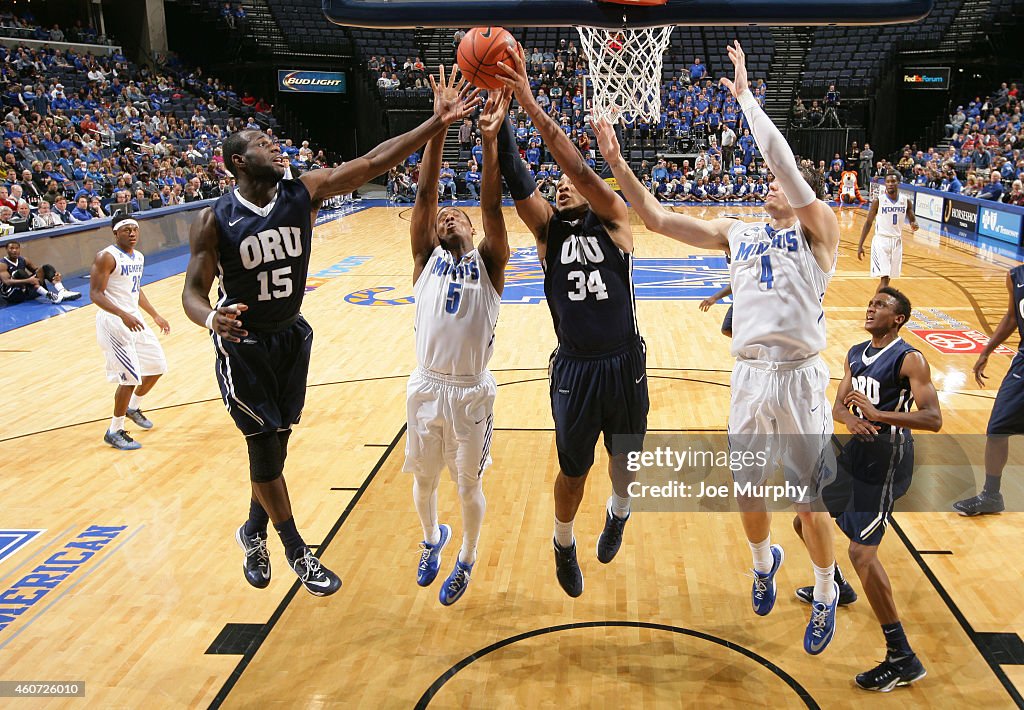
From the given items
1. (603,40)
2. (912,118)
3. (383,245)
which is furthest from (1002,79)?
(603,40)

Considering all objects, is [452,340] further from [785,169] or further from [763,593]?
[763,593]

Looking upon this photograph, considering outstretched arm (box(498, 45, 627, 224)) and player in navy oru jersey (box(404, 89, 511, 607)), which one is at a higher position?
outstretched arm (box(498, 45, 627, 224))

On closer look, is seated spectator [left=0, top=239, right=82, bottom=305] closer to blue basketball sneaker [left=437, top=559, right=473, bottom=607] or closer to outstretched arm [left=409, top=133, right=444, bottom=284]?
outstretched arm [left=409, top=133, right=444, bottom=284]

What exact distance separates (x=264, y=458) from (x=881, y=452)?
292 centimetres

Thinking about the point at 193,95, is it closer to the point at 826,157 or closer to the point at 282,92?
the point at 282,92

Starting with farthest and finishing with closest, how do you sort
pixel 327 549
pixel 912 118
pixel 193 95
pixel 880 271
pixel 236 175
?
1. pixel 912 118
2. pixel 193 95
3. pixel 880 271
4. pixel 327 549
5. pixel 236 175

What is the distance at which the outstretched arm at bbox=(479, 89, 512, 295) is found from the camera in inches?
162

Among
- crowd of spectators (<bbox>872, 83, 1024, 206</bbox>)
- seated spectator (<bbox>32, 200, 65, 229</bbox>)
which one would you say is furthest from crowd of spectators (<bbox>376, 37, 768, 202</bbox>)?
seated spectator (<bbox>32, 200, 65, 229</bbox>)

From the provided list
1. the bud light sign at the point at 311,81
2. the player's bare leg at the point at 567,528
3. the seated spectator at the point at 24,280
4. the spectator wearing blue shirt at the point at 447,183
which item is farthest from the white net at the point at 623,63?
the bud light sign at the point at 311,81

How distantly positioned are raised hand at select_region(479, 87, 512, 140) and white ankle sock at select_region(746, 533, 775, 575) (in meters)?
2.38

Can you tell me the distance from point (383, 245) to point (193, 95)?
13421mm

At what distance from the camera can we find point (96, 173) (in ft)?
60.1

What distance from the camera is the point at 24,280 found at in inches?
515

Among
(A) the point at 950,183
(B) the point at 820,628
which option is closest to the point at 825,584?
(B) the point at 820,628
